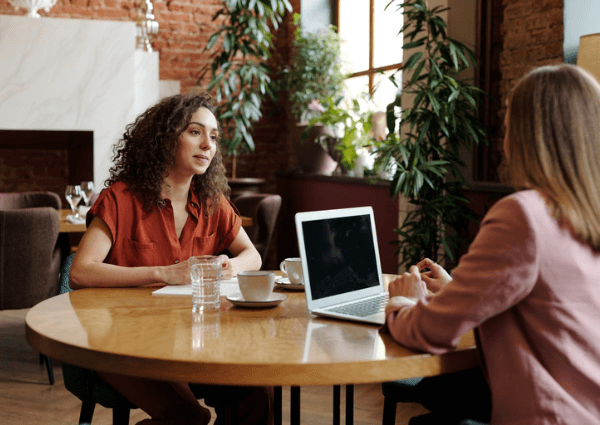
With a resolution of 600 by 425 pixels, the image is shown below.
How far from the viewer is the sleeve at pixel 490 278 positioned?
3.40ft

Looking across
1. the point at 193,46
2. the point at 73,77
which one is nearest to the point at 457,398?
the point at 73,77

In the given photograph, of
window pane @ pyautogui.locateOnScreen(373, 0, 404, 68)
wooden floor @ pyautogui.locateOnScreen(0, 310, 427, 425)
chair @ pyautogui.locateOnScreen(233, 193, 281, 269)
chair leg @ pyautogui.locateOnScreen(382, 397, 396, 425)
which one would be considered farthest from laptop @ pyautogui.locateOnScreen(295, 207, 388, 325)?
window pane @ pyautogui.locateOnScreen(373, 0, 404, 68)

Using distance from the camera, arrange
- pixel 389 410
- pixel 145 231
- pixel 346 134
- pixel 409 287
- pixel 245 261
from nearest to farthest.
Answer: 1. pixel 409 287
2. pixel 389 410
3. pixel 145 231
4. pixel 245 261
5. pixel 346 134

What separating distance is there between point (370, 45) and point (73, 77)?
255 cm

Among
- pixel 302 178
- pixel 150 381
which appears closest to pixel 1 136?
pixel 302 178

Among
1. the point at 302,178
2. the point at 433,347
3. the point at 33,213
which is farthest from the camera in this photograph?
the point at 302,178

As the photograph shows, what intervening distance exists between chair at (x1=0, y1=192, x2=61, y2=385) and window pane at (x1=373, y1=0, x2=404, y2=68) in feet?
9.65

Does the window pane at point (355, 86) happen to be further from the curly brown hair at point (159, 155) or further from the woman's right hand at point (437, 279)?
the woman's right hand at point (437, 279)

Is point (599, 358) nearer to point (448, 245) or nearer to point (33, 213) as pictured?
point (448, 245)

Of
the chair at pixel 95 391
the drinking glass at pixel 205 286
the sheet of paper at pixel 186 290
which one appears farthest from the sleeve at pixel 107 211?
the drinking glass at pixel 205 286

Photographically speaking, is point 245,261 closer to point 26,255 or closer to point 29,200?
point 26,255

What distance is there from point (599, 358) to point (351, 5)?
5273mm

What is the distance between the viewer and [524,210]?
1.05m

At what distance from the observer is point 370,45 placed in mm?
5484
